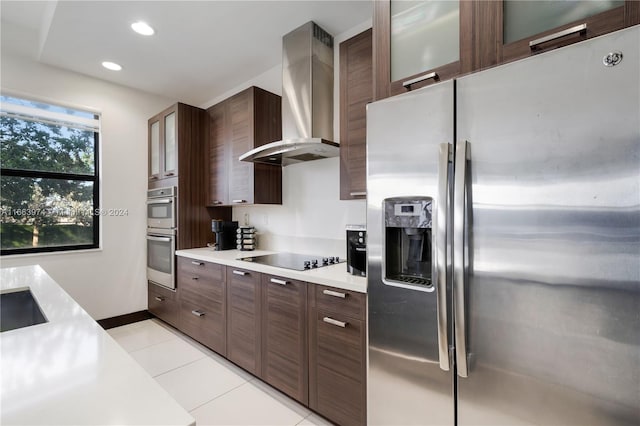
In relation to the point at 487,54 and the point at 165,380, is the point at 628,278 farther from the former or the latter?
the point at 165,380

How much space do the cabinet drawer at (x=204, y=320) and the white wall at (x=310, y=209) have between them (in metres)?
0.79

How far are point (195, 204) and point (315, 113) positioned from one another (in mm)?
1770

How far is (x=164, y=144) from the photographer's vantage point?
3332 millimetres

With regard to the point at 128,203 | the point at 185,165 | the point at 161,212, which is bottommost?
the point at 161,212

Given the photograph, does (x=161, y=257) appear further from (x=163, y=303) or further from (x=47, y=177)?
(x=47, y=177)

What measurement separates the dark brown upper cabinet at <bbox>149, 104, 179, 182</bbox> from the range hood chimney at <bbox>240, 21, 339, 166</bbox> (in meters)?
1.22

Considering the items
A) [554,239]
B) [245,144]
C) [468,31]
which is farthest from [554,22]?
[245,144]

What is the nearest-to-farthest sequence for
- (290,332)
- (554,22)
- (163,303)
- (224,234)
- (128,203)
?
(554,22) < (290,332) < (224,234) < (163,303) < (128,203)

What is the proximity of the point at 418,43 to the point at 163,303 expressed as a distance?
3.39 metres

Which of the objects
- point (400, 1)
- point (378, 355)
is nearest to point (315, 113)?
point (400, 1)

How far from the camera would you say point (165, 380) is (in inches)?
87.6

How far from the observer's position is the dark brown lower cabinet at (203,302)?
8.16 ft

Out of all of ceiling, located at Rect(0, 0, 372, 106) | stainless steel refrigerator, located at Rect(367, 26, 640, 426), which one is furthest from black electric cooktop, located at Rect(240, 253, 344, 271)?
ceiling, located at Rect(0, 0, 372, 106)

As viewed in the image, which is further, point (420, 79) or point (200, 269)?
point (200, 269)
